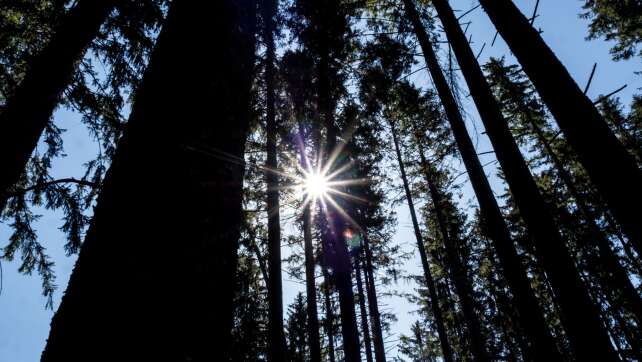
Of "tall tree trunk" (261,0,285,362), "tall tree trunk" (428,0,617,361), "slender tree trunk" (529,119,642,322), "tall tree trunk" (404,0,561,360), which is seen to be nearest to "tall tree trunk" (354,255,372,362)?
"tall tree trunk" (261,0,285,362)

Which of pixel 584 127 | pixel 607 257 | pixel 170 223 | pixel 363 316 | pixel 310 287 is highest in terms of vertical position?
pixel 607 257

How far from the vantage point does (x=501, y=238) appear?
466 cm

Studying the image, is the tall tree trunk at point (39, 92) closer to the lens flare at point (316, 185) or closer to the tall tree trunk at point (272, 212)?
the tall tree trunk at point (272, 212)

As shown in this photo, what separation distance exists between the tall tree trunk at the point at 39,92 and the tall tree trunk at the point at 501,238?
5.66 m

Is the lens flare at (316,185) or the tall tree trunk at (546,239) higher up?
the lens flare at (316,185)

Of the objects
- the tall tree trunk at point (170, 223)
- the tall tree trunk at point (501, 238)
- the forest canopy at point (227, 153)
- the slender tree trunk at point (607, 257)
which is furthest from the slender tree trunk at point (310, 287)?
the slender tree trunk at point (607, 257)

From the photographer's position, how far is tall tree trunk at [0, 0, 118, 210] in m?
2.77

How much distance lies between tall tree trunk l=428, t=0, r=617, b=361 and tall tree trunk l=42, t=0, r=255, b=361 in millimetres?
3382

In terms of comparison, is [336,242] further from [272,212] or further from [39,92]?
[39,92]

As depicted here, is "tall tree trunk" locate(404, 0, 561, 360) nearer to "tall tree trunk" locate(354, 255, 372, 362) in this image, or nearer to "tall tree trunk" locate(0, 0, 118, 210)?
"tall tree trunk" locate(0, 0, 118, 210)

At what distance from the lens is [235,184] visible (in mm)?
2564

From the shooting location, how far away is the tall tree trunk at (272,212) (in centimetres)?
654

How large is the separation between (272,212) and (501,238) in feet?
15.7

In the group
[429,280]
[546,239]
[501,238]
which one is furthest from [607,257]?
[546,239]
